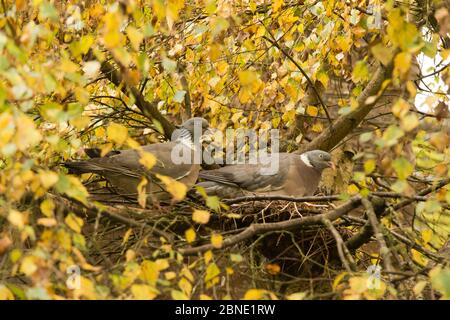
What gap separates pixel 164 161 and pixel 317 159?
1.38m

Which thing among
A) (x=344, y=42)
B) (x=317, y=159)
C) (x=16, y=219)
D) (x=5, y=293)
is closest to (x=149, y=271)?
(x=5, y=293)

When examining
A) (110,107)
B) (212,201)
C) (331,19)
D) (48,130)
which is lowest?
(212,201)

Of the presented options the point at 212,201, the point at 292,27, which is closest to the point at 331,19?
the point at 292,27

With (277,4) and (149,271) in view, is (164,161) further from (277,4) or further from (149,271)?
(149,271)

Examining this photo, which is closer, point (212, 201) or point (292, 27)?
point (212, 201)

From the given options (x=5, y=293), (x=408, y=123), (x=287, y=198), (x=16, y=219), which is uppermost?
(x=287, y=198)

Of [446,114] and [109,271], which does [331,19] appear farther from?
[109,271]

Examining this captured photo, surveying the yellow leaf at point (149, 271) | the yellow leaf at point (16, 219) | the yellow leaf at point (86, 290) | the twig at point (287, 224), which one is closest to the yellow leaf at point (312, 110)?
the twig at point (287, 224)

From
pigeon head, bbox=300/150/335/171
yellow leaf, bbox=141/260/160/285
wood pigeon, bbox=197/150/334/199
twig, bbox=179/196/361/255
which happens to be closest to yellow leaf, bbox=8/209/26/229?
yellow leaf, bbox=141/260/160/285

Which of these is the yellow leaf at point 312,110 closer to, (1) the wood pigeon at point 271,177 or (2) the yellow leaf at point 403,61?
(1) the wood pigeon at point 271,177

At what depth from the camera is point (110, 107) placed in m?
6.63

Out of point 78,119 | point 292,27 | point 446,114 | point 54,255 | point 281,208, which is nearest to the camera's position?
point 54,255

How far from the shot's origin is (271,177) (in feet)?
23.5

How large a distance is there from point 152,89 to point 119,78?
1048 mm
